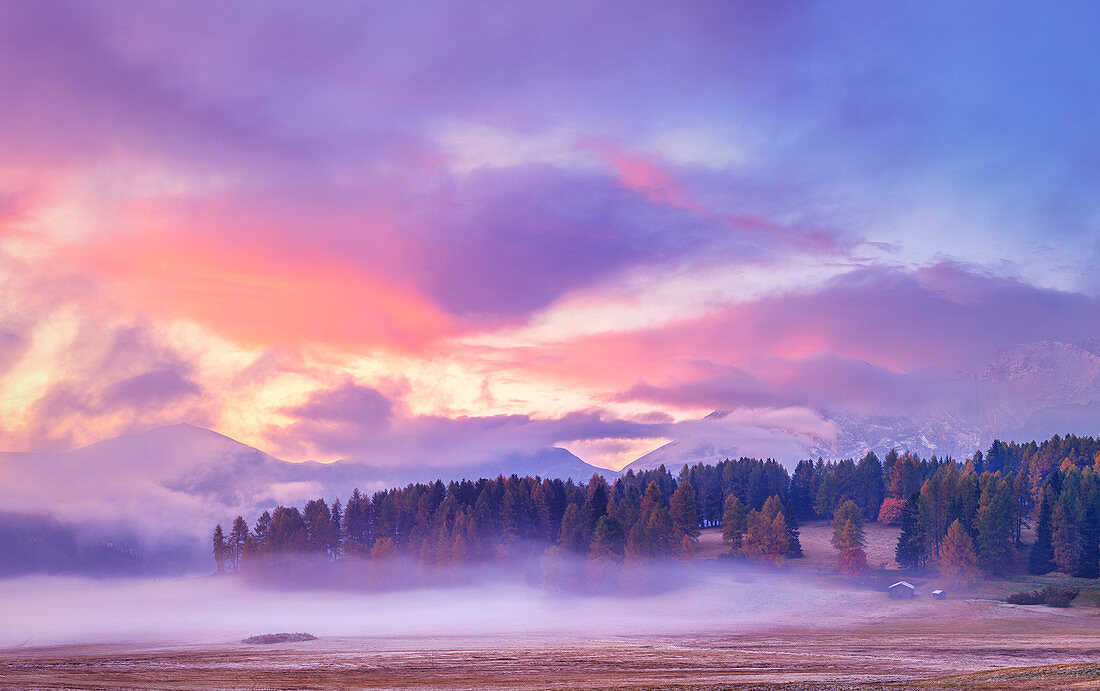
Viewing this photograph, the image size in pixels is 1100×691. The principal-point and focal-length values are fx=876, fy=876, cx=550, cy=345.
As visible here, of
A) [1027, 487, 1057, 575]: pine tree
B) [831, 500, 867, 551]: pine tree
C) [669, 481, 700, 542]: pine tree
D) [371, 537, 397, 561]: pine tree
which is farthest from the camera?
[669, 481, 700, 542]: pine tree

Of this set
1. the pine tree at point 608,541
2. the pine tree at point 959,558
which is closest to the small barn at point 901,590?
the pine tree at point 959,558

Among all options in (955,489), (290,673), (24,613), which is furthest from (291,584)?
(955,489)

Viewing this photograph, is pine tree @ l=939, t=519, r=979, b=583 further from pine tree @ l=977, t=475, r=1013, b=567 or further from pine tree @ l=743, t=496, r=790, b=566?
pine tree @ l=743, t=496, r=790, b=566

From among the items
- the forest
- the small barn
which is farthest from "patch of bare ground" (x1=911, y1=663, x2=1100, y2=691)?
the forest

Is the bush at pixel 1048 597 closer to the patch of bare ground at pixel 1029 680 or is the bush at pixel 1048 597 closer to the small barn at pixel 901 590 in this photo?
the small barn at pixel 901 590

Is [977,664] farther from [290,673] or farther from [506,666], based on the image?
[290,673]

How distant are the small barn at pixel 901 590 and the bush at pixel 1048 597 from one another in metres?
13.9

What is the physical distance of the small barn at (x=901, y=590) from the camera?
143 metres

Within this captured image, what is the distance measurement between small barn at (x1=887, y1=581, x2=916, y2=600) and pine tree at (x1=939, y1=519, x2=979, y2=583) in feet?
37.2

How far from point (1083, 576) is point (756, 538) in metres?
55.4

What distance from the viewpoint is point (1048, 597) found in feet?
430

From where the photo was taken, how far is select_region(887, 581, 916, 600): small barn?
143 m

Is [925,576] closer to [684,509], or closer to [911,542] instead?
[911,542]

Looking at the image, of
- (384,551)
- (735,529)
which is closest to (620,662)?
(735,529)
